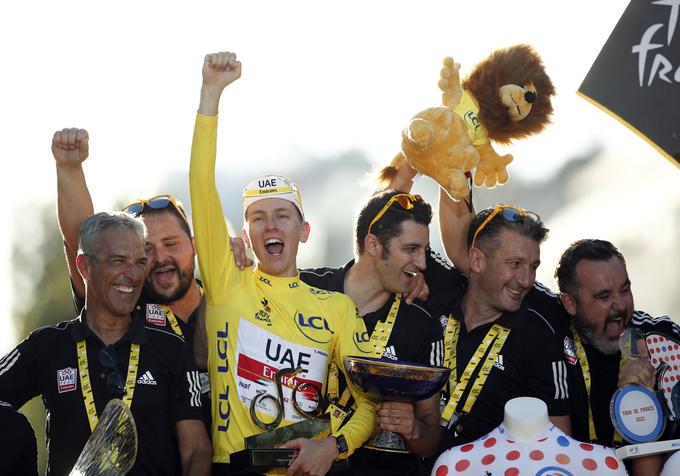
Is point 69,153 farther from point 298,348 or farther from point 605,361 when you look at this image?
Answer: point 605,361

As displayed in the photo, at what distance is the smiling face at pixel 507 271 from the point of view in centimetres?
612

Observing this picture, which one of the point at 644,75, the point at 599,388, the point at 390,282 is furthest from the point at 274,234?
the point at 644,75

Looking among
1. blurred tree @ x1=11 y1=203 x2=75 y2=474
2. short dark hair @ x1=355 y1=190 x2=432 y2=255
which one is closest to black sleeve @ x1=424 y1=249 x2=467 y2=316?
short dark hair @ x1=355 y1=190 x2=432 y2=255

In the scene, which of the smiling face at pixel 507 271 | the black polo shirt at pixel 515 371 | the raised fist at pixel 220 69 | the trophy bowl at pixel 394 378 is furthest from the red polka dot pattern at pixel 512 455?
the raised fist at pixel 220 69

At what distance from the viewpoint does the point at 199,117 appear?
217 inches

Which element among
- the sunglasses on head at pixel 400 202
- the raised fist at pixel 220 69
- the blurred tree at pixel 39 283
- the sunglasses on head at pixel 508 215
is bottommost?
the blurred tree at pixel 39 283

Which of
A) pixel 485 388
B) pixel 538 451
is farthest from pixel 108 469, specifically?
pixel 485 388

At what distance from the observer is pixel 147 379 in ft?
18.3

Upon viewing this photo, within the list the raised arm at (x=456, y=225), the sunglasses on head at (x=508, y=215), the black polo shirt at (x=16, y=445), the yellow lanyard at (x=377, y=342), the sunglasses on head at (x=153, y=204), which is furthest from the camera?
the raised arm at (x=456, y=225)

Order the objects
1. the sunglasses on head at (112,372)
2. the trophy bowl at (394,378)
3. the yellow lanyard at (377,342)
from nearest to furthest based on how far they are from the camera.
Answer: the trophy bowl at (394,378)
the sunglasses on head at (112,372)
the yellow lanyard at (377,342)

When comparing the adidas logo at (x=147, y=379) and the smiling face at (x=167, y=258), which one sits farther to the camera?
the smiling face at (x=167, y=258)

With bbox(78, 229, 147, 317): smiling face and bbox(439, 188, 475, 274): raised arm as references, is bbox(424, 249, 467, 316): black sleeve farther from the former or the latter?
bbox(78, 229, 147, 317): smiling face

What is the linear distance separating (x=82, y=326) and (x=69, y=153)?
0.99 m

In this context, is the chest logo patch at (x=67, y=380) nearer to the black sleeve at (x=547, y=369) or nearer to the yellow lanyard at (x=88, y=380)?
the yellow lanyard at (x=88, y=380)
